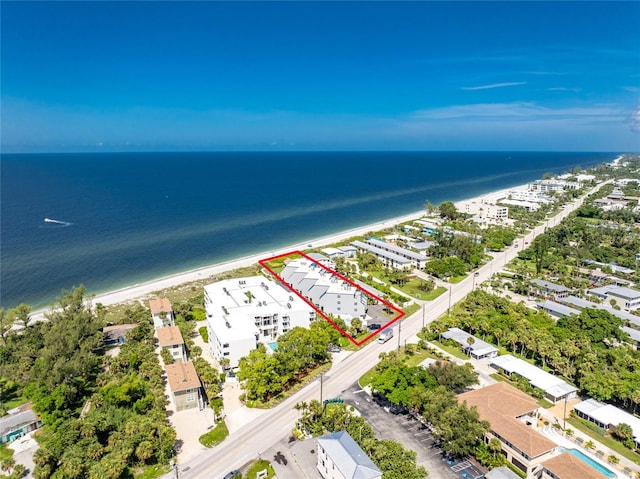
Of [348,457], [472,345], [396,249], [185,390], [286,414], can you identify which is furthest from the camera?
[396,249]

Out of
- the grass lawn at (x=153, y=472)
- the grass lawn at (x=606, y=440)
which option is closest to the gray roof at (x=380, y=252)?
the grass lawn at (x=606, y=440)

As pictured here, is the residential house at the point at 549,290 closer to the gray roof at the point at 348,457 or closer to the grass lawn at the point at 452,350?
the grass lawn at the point at 452,350

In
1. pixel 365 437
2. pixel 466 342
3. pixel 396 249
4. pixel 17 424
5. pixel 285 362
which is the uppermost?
pixel 396 249

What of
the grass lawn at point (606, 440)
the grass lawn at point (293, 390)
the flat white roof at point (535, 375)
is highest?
the flat white roof at point (535, 375)

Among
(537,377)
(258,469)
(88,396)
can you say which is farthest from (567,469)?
(88,396)

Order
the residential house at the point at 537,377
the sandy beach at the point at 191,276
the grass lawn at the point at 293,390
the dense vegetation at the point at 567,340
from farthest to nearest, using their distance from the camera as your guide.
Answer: the sandy beach at the point at 191,276 → the residential house at the point at 537,377 → the dense vegetation at the point at 567,340 → the grass lawn at the point at 293,390

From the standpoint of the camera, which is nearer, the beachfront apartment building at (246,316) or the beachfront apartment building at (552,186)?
the beachfront apartment building at (246,316)

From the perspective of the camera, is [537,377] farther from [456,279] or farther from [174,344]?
[174,344]

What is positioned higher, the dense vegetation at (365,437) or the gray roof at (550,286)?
the gray roof at (550,286)

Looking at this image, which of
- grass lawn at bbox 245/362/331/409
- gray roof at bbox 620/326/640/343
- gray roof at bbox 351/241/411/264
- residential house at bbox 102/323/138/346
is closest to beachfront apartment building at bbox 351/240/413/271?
gray roof at bbox 351/241/411/264
